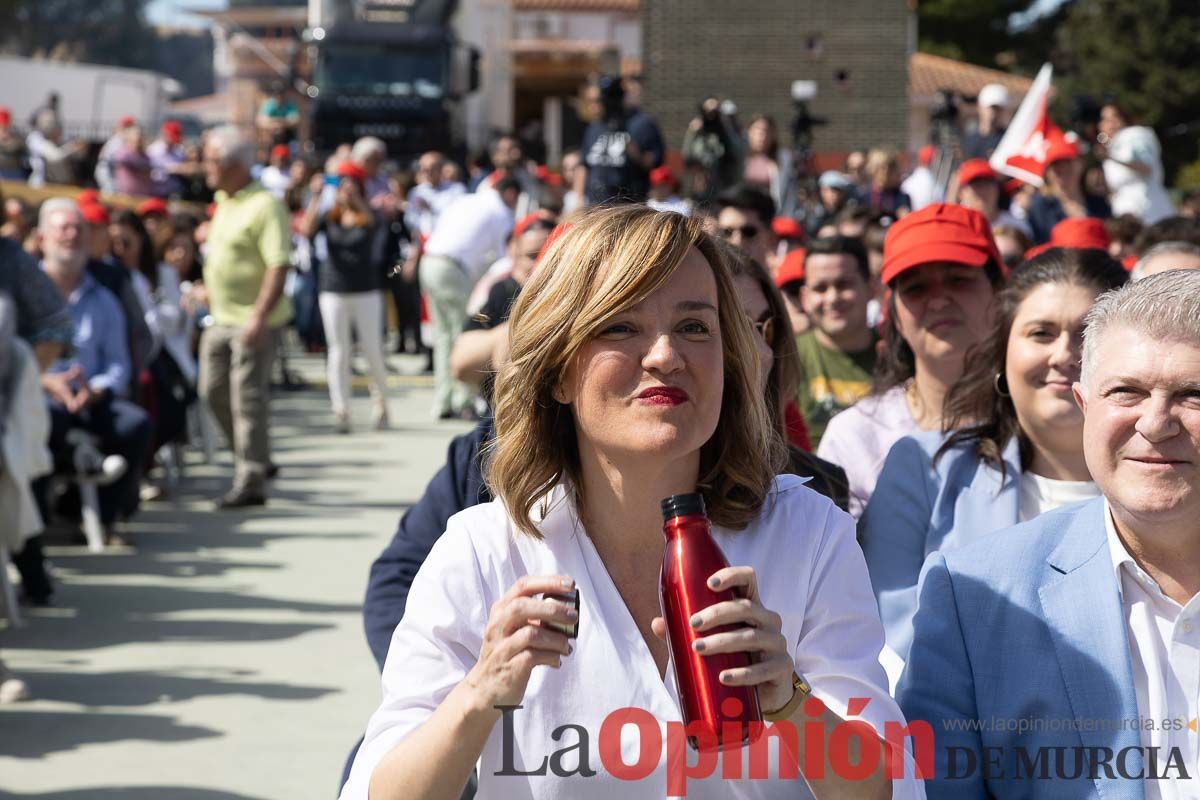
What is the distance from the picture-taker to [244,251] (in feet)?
34.2

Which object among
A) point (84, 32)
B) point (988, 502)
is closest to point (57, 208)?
point (988, 502)

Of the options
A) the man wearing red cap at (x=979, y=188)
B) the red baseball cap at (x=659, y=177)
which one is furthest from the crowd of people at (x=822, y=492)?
the red baseball cap at (x=659, y=177)

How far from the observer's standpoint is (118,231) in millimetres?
10828

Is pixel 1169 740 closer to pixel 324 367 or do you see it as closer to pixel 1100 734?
pixel 1100 734

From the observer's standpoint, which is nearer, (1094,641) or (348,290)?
(1094,641)

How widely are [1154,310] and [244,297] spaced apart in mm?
8267

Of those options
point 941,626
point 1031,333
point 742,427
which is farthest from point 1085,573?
point 1031,333

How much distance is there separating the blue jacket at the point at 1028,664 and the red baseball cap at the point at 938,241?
5.75ft

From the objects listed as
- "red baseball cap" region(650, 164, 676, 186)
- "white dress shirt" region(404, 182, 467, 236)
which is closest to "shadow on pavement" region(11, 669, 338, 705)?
"red baseball cap" region(650, 164, 676, 186)

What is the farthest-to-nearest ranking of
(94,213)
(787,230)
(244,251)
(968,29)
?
(968,29), (244,251), (787,230), (94,213)

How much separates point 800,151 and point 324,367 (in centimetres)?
600

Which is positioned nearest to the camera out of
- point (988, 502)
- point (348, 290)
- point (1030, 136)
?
point (988, 502)

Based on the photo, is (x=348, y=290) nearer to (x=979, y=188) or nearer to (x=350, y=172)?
(x=350, y=172)

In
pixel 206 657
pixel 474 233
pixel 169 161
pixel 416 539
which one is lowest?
pixel 206 657
